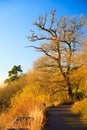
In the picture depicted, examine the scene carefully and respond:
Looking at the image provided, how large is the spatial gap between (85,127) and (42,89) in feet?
92.8

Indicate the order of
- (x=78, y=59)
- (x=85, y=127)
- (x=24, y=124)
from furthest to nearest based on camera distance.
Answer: (x=78, y=59) < (x=85, y=127) < (x=24, y=124)

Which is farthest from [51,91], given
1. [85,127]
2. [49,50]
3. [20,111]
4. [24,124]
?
[24,124]

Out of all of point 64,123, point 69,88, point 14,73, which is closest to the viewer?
point 64,123

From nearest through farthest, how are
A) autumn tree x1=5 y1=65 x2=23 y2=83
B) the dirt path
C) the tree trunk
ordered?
the dirt path < the tree trunk < autumn tree x1=5 y1=65 x2=23 y2=83

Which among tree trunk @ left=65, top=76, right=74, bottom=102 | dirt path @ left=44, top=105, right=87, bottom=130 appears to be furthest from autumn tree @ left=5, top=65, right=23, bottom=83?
dirt path @ left=44, top=105, right=87, bottom=130

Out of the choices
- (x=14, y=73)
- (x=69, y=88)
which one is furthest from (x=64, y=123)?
(x=14, y=73)

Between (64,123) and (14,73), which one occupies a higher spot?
(14,73)

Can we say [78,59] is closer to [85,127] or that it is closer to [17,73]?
[85,127]

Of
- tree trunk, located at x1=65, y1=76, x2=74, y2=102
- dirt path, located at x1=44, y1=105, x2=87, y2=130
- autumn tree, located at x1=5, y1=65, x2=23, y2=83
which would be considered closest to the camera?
dirt path, located at x1=44, y1=105, x2=87, y2=130

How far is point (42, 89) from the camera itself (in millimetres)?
46219

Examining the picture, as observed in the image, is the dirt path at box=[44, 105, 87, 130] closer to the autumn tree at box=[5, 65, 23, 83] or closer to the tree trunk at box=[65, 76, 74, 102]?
the tree trunk at box=[65, 76, 74, 102]

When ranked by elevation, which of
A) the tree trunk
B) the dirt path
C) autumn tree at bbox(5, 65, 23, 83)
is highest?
autumn tree at bbox(5, 65, 23, 83)

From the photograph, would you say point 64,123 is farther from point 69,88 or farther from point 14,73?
point 14,73

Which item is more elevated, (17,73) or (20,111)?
(17,73)
